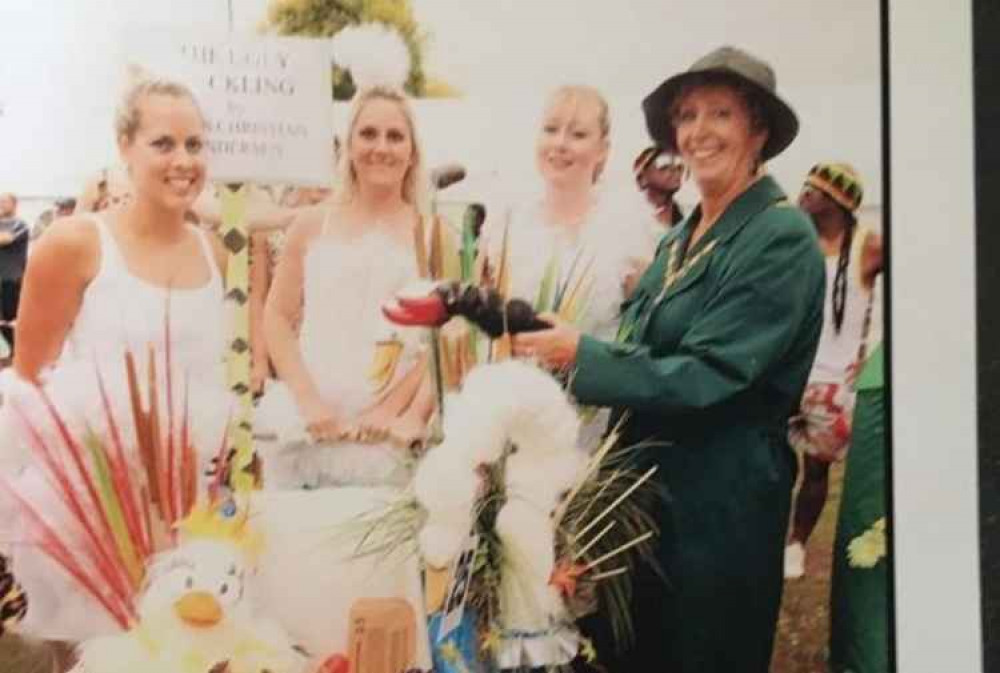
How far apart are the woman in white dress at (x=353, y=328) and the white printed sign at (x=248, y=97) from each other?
0.17ft

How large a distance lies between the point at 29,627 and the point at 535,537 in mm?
546

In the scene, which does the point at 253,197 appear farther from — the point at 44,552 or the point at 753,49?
the point at 753,49

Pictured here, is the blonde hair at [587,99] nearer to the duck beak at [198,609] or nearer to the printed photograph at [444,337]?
the printed photograph at [444,337]

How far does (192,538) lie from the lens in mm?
1257

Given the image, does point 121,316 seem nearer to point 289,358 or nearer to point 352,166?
point 289,358

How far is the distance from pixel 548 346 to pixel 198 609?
467 millimetres

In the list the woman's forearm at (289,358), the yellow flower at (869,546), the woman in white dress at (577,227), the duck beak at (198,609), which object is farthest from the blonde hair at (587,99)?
the duck beak at (198,609)

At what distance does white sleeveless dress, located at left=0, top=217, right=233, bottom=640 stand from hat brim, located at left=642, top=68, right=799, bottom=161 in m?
0.51

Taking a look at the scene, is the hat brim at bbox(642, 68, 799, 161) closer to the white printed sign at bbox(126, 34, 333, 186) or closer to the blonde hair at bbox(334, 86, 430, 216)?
the blonde hair at bbox(334, 86, 430, 216)

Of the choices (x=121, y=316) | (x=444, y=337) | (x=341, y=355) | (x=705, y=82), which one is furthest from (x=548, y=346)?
(x=121, y=316)

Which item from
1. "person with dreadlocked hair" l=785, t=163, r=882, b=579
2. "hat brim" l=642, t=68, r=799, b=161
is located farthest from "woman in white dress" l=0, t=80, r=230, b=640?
"person with dreadlocked hair" l=785, t=163, r=882, b=579

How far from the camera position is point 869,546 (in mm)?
1287

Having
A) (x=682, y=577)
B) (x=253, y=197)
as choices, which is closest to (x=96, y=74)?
(x=253, y=197)

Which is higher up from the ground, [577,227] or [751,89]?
[751,89]
